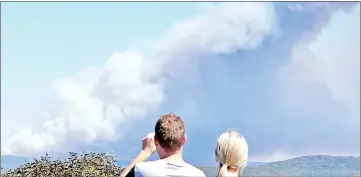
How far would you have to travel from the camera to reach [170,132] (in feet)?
19.3

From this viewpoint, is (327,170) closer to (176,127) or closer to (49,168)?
(49,168)

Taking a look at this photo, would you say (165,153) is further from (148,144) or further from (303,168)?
(303,168)

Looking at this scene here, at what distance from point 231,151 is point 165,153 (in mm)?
591

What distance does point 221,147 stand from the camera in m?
5.93

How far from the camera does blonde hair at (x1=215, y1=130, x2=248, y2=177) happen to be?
5867 millimetres

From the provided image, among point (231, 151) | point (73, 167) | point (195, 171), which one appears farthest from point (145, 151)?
point (73, 167)

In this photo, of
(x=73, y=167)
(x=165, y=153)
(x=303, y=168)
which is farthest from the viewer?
(x=303, y=168)

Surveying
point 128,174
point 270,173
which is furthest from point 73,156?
point 270,173

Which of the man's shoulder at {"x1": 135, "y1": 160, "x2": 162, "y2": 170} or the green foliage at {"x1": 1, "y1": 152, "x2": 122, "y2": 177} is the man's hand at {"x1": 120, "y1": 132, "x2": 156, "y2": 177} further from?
the green foliage at {"x1": 1, "y1": 152, "x2": 122, "y2": 177}

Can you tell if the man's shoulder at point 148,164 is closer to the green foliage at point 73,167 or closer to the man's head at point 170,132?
the man's head at point 170,132

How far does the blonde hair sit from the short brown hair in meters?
0.35

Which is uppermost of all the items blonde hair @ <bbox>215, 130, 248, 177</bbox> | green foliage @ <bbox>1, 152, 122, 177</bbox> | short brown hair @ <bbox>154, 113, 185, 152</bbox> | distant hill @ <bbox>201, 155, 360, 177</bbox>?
distant hill @ <bbox>201, 155, 360, 177</bbox>

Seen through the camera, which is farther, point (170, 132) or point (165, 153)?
point (165, 153)

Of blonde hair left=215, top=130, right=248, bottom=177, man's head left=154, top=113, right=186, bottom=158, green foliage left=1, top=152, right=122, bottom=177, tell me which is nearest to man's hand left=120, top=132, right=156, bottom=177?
man's head left=154, top=113, right=186, bottom=158
